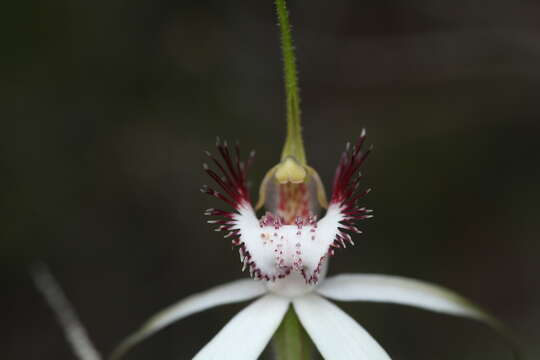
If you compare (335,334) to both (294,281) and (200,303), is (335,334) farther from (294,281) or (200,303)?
(200,303)

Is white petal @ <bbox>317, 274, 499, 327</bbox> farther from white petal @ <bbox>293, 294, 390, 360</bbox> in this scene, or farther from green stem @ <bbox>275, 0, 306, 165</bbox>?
green stem @ <bbox>275, 0, 306, 165</bbox>

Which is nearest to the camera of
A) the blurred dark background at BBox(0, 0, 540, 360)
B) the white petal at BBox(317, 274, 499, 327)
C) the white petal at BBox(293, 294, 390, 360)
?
the white petal at BBox(293, 294, 390, 360)

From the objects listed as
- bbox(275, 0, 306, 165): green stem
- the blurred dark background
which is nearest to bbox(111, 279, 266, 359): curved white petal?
bbox(275, 0, 306, 165): green stem

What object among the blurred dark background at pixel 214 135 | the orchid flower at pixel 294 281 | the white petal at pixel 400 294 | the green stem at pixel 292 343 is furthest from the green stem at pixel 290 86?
the blurred dark background at pixel 214 135

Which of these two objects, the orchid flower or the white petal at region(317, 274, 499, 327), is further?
the white petal at region(317, 274, 499, 327)

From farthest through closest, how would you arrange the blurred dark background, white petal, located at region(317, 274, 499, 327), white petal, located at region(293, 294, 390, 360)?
1. the blurred dark background
2. white petal, located at region(317, 274, 499, 327)
3. white petal, located at region(293, 294, 390, 360)

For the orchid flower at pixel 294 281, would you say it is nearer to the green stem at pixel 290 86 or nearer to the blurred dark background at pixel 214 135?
the green stem at pixel 290 86
